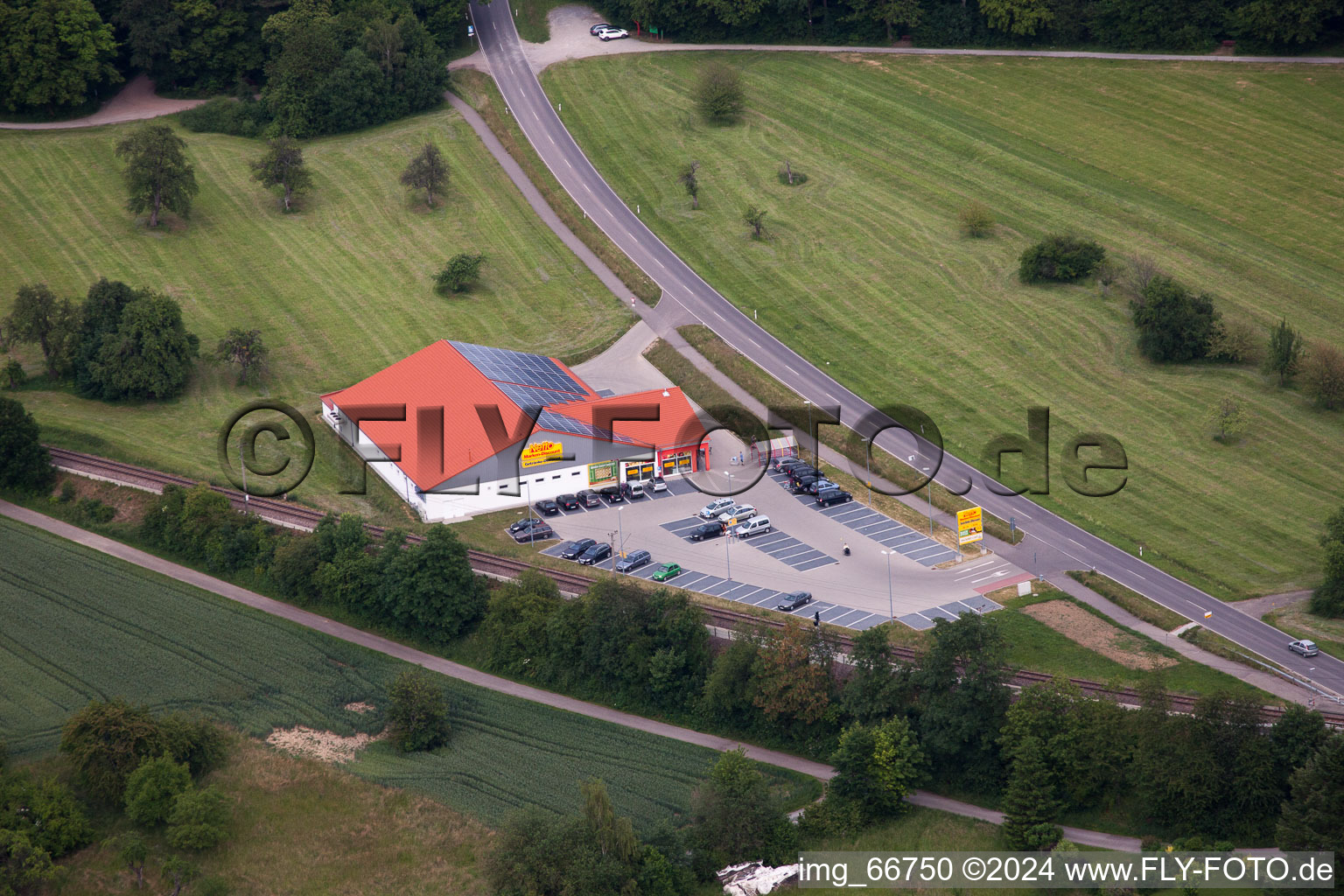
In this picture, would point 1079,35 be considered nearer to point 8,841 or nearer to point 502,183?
point 502,183

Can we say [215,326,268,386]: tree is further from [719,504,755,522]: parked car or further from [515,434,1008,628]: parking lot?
[719,504,755,522]: parked car

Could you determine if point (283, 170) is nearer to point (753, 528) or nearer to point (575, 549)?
point (575, 549)

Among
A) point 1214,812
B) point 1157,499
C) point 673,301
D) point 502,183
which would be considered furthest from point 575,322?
point 1214,812

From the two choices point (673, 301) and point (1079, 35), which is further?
point (1079, 35)

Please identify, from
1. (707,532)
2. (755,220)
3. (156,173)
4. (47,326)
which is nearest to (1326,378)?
(707,532)

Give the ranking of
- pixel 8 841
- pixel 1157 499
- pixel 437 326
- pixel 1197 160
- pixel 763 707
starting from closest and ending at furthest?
pixel 8 841, pixel 763 707, pixel 1157 499, pixel 437 326, pixel 1197 160

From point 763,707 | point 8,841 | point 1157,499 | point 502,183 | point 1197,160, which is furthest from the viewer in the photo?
point 502,183

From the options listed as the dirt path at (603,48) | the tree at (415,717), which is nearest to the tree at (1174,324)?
the dirt path at (603,48)
